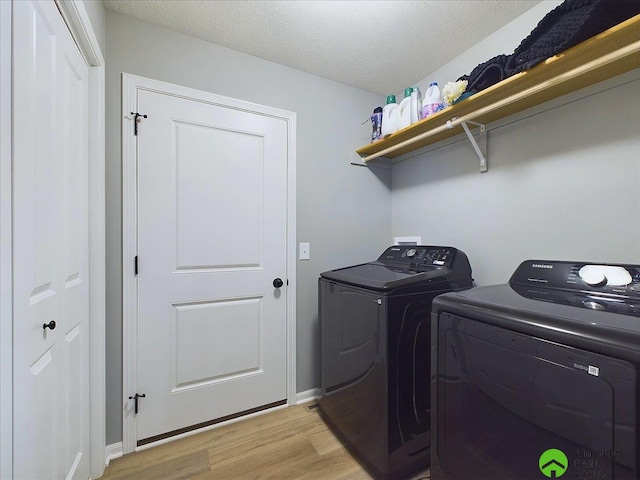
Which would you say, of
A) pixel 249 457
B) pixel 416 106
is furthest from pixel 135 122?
pixel 249 457

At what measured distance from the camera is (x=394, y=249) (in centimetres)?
206

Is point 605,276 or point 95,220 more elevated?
point 95,220

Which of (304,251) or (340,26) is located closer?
(340,26)

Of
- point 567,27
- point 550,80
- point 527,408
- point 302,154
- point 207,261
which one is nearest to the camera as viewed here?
point 527,408

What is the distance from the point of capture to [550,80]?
1158mm

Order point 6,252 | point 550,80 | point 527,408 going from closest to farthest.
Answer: point 6,252, point 527,408, point 550,80

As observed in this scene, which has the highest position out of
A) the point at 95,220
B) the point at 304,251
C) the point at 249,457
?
the point at 95,220

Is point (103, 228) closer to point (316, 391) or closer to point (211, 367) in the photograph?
point (211, 367)

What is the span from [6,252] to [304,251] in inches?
60.1

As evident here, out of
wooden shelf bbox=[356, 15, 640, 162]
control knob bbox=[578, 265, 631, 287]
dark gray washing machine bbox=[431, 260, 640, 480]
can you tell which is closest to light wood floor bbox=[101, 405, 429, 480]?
dark gray washing machine bbox=[431, 260, 640, 480]

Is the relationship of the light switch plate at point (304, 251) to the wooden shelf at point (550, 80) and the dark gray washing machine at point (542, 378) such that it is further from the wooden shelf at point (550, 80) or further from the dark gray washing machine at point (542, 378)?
the dark gray washing machine at point (542, 378)

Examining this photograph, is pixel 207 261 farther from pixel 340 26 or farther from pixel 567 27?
pixel 567 27

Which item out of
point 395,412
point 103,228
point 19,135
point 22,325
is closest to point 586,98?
point 395,412

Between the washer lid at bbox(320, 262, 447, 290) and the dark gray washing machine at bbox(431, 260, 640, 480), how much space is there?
1.04ft
